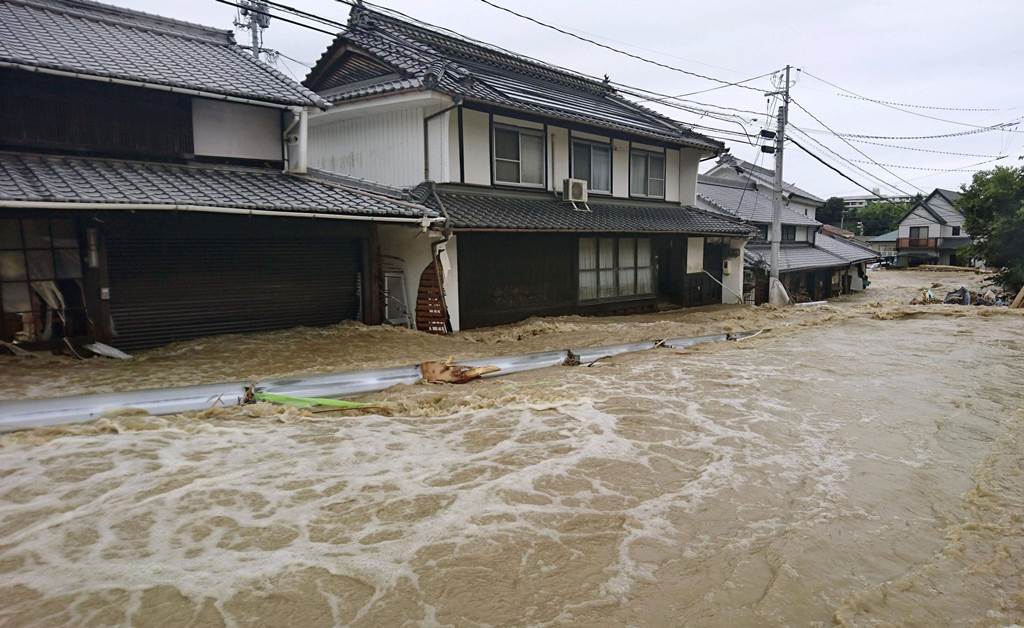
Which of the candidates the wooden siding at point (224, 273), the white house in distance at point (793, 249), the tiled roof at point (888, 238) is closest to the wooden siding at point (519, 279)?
the wooden siding at point (224, 273)

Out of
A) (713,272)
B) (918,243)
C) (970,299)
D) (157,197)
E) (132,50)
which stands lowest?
(970,299)

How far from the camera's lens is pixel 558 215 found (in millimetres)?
15016

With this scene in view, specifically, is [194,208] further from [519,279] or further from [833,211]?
[833,211]

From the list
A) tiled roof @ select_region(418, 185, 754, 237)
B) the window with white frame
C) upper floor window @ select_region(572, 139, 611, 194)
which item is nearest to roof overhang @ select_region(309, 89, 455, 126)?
tiled roof @ select_region(418, 185, 754, 237)

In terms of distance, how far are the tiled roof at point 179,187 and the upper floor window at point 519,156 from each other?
372 cm

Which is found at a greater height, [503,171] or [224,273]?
[503,171]

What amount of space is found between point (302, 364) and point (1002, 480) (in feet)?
29.3

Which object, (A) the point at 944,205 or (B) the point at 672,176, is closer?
(B) the point at 672,176

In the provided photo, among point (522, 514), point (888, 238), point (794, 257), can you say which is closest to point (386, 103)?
point (522, 514)

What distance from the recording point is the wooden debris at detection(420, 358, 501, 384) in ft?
29.3

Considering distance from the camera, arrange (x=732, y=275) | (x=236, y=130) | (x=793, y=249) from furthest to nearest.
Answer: (x=793, y=249), (x=732, y=275), (x=236, y=130)

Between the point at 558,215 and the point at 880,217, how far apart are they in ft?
210

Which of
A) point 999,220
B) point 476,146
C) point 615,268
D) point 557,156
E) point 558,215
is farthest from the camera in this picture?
point 999,220

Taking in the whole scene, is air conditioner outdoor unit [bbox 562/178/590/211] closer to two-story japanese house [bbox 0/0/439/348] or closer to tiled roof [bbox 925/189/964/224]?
two-story japanese house [bbox 0/0/439/348]
